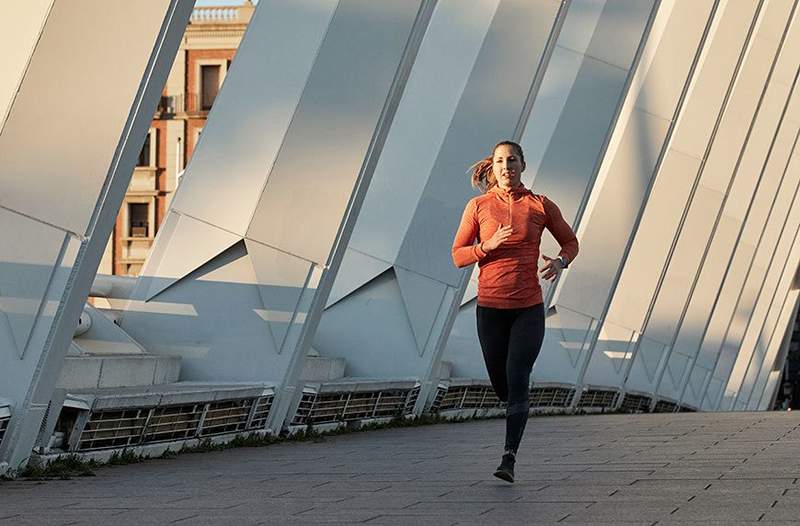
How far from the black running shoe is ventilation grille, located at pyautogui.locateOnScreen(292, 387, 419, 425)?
361 cm

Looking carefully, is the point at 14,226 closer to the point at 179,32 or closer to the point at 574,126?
the point at 179,32

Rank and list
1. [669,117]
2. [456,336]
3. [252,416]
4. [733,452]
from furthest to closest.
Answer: [669,117]
[456,336]
[252,416]
[733,452]

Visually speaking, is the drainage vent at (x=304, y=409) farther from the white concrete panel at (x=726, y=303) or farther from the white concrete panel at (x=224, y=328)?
the white concrete panel at (x=726, y=303)

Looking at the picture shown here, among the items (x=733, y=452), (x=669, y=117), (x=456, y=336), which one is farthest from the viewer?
(x=669, y=117)

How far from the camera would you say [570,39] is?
18344mm

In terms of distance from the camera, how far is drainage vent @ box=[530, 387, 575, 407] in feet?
57.5

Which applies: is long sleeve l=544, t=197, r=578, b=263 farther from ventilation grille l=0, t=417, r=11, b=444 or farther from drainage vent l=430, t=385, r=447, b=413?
drainage vent l=430, t=385, r=447, b=413

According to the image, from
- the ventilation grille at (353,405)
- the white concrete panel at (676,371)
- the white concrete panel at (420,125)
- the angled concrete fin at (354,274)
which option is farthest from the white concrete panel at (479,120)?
the white concrete panel at (676,371)

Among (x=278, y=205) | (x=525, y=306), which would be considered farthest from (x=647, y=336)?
(x=525, y=306)

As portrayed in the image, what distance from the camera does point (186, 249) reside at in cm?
1070

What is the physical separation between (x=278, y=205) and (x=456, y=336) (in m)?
6.67

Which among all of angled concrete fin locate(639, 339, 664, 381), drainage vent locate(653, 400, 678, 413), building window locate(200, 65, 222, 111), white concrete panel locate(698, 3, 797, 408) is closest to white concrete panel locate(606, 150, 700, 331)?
angled concrete fin locate(639, 339, 664, 381)

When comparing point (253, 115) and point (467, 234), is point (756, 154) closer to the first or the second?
point (253, 115)

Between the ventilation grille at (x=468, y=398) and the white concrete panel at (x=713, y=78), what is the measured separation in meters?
8.65
